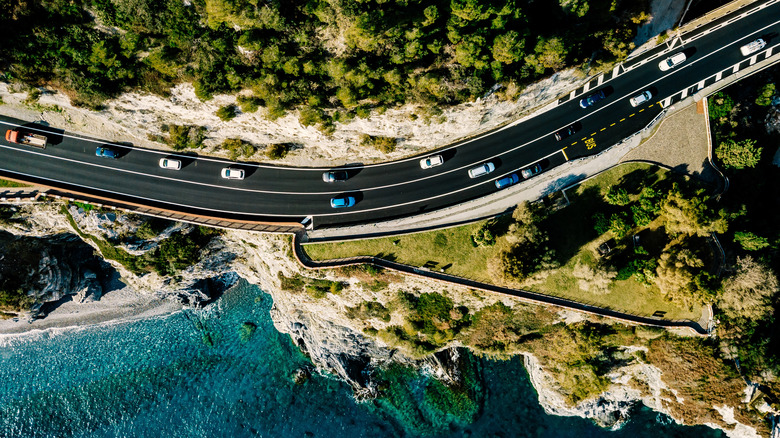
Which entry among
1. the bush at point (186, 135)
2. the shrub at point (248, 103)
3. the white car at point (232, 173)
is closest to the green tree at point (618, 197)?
the shrub at point (248, 103)

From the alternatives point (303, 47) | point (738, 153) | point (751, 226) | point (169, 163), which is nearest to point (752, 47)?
point (738, 153)

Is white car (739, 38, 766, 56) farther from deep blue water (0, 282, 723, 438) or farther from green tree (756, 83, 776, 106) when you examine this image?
deep blue water (0, 282, 723, 438)

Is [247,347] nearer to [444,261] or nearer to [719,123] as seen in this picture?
[444,261]

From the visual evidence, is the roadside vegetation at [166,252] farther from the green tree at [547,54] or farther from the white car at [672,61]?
the white car at [672,61]

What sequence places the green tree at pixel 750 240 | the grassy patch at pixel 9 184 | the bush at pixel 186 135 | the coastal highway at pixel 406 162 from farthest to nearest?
the grassy patch at pixel 9 184 → the coastal highway at pixel 406 162 → the bush at pixel 186 135 → the green tree at pixel 750 240

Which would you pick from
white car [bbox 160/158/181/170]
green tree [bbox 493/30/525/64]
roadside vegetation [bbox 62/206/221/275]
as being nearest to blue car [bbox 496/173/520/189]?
green tree [bbox 493/30/525/64]

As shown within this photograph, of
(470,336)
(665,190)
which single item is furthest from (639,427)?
(665,190)
